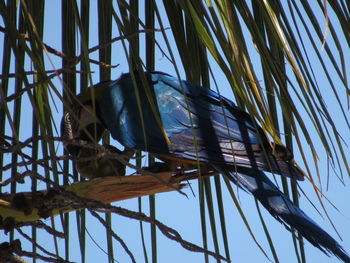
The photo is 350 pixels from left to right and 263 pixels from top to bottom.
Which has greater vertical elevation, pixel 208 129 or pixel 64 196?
pixel 208 129

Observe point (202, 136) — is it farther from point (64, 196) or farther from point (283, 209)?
point (64, 196)

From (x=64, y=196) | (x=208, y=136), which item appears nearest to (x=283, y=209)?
(x=208, y=136)

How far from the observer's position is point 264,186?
64.1 inches

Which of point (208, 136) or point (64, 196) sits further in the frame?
point (208, 136)

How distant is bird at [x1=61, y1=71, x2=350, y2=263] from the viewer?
1460 mm

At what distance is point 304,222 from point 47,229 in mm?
626

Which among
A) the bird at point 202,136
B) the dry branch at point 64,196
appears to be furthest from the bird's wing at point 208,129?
the dry branch at point 64,196

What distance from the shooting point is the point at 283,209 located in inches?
58.8

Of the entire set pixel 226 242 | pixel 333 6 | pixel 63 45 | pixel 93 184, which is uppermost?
pixel 63 45

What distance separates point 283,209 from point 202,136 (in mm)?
322

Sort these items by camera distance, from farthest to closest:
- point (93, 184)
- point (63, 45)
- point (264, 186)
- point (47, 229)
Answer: point (264, 186) < point (63, 45) < point (93, 184) < point (47, 229)

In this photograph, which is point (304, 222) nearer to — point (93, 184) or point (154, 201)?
point (154, 201)

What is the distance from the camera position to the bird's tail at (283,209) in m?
1.35

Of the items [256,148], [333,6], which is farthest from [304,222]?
[333,6]
